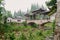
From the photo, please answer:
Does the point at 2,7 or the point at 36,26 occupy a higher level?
the point at 2,7

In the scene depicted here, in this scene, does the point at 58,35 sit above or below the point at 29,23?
above

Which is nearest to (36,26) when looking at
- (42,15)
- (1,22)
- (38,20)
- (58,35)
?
(38,20)

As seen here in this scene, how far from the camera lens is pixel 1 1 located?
800 inches

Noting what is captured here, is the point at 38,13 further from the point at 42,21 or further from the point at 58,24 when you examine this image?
the point at 58,24

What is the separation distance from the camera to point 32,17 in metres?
29.9

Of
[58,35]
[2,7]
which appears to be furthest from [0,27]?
[58,35]

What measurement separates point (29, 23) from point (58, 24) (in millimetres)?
25138

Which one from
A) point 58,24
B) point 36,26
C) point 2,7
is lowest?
point 36,26

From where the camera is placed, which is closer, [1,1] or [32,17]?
[1,1]

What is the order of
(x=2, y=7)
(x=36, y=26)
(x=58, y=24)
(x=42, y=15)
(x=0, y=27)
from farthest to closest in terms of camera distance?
1. (x=42, y=15)
2. (x=36, y=26)
3. (x=2, y=7)
4. (x=0, y=27)
5. (x=58, y=24)

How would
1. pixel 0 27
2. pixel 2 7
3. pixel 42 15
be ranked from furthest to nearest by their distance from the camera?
pixel 42 15, pixel 2 7, pixel 0 27

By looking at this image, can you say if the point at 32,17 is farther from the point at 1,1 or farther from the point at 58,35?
the point at 58,35

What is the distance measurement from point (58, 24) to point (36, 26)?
24040mm

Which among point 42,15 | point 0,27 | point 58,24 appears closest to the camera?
point 58,24
